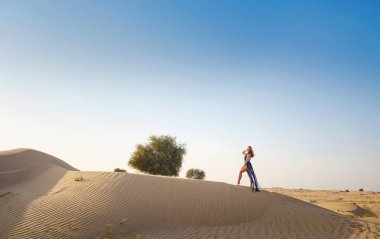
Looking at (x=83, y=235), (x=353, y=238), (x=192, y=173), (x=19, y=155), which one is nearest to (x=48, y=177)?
(x=19, y=155)

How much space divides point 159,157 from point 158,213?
2271 cm

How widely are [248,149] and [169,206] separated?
15.9 ft

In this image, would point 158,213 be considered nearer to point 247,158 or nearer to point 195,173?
point 247,158

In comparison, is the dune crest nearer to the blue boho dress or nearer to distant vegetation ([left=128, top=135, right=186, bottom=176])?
distant vegetation ([left=128, top=135, right=186, bottom=176])

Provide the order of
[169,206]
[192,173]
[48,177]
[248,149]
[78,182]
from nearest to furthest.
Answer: [169,206] < [248,149] < [78,182] < [48,177] < [192,173]

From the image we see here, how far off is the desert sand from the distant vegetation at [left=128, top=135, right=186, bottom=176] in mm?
17996

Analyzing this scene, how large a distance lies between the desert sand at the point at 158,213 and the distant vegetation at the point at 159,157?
1800 centimetres

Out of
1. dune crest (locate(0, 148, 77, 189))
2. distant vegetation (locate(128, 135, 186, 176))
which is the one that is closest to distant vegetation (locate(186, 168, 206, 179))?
distant vegetation (locate(128, 135, 186, 176))

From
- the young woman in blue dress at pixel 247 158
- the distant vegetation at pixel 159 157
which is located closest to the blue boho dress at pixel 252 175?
the young woman in blue dress at pixel 247 158

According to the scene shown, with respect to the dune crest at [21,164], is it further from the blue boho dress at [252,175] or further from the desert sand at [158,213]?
the blue boho dress at [252,175]

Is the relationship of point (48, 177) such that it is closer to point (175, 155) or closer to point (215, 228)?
point (215, 228)

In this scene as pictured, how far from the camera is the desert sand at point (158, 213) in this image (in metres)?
11.3

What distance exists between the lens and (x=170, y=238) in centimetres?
1141

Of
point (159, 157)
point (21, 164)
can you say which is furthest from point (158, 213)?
point (159, 157)
